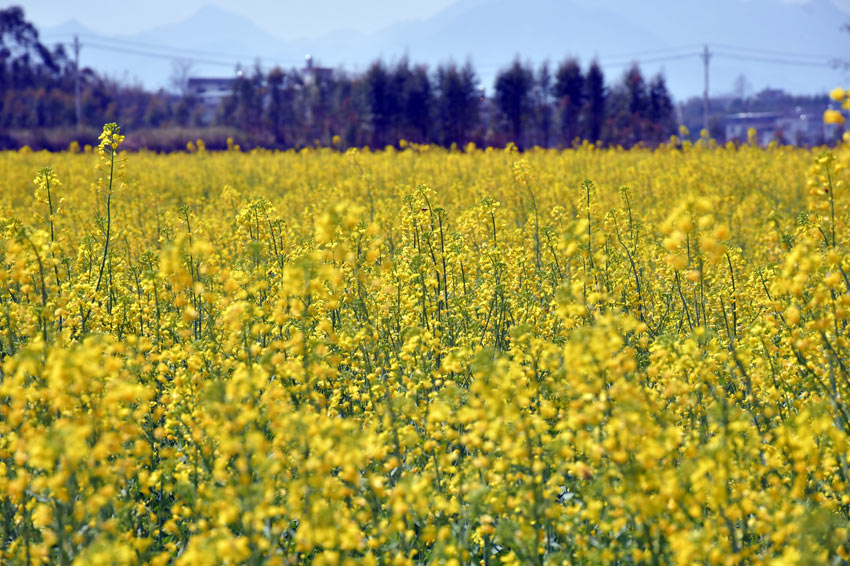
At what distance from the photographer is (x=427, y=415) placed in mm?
3121

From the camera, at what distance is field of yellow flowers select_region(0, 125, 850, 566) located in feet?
7.14

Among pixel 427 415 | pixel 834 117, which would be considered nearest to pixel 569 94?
pixel 834 117

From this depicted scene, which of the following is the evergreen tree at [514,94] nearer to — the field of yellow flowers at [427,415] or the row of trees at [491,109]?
the row of trees at [491,109]

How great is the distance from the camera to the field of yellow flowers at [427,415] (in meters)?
2.18

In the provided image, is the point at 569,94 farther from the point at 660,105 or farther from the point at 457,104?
the point at 457,104

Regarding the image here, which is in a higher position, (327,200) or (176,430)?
(327,200)

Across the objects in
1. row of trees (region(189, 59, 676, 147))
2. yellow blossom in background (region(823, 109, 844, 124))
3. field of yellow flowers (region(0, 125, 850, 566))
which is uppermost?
row of trees (region(189, 59, 676, 147))

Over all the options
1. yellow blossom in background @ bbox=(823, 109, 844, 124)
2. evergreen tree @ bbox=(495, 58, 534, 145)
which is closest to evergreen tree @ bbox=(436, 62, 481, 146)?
evergreen tree @ bbox=(495, 58, 534, 145)

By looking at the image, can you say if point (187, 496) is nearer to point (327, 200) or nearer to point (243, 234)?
point (243, 234)

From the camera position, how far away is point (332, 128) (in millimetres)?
32438

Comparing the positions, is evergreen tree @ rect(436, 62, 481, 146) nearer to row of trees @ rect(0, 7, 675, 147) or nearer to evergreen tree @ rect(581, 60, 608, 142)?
row of trees @ rect(0, 7, 675, 147)

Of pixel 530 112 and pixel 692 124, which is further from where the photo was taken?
pixel 692 124

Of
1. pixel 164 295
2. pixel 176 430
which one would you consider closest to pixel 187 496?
pixel 176 430

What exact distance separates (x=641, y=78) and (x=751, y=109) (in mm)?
71760
